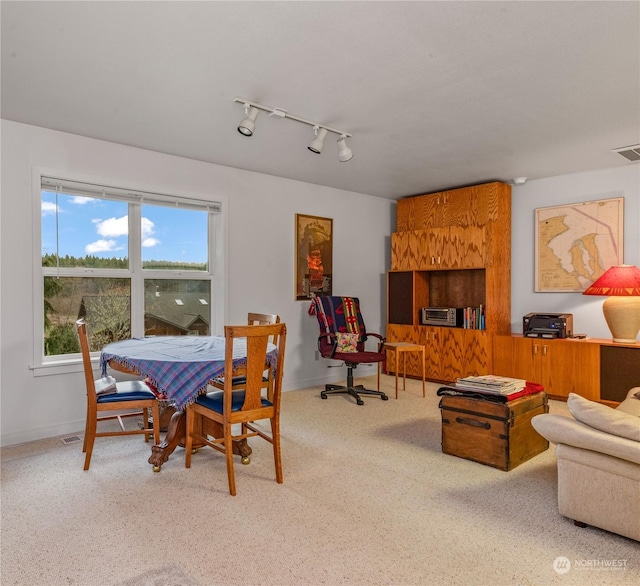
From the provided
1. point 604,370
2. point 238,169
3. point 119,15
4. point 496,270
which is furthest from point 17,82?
point 604,370

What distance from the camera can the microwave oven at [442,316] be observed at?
17.5 feet

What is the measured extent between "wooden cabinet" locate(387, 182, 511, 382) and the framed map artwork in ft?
1.22

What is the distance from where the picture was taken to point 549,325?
184 inches

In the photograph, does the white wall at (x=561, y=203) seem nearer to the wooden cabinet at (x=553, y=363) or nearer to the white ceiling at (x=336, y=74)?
the wooden cabinet at (x=553, y=363)

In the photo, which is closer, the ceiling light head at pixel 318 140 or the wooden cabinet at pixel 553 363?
the ceiling light head at pixel 318 140

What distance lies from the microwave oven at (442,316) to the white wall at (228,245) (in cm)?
80

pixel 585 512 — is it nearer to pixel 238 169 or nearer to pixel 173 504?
pixel 173 504

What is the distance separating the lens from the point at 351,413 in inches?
164

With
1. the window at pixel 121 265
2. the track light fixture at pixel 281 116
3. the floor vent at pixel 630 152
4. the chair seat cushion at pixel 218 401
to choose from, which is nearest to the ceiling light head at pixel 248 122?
the track light fixture at pixel 281 116

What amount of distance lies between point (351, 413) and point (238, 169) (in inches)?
107

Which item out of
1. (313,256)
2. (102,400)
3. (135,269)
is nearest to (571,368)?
(313,256)

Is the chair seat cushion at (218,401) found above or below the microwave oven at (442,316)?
below

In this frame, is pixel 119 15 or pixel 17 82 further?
pixel 17 82

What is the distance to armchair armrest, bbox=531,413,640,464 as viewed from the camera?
1.90 m
